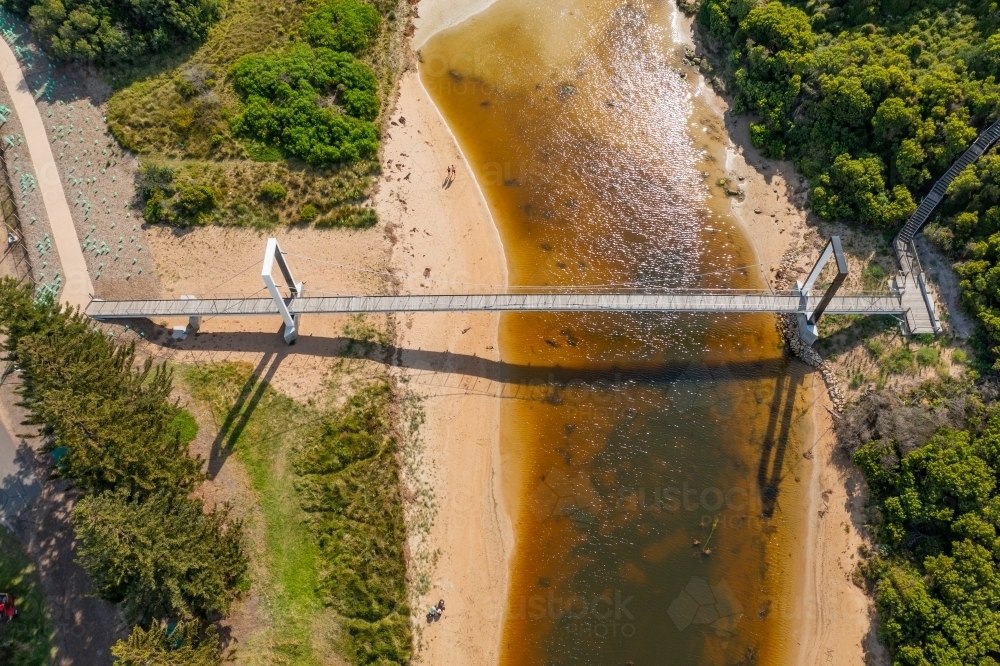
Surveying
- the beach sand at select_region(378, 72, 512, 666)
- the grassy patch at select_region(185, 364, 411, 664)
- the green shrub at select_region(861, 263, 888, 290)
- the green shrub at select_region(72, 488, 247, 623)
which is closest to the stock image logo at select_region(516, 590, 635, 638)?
the beach sand at select_region(378, 72, 512, 666)

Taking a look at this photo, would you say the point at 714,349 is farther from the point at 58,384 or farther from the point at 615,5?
the point at 58,384

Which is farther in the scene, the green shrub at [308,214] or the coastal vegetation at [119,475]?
the green shrub at [308,214]

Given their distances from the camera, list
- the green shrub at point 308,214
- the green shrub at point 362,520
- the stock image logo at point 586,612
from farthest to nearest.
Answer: the green shrub at point 308,214 → the stock image logo at point 586,612 → the green shrub at point 362,520

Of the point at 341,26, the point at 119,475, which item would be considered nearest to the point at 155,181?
the point at 341,26

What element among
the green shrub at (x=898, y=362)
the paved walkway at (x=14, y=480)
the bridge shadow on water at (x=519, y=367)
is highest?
the green shrub at (x=898, y=362)

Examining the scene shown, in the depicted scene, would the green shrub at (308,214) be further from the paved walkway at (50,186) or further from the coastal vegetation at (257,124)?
the paved walkway at (50,186)

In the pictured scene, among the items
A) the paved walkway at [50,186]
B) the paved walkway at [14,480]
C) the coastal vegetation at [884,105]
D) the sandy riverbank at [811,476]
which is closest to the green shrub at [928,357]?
the coastal vegetation at [884,105]

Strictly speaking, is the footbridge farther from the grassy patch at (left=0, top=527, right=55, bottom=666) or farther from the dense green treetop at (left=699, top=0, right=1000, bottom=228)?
the grassy patch at (left=0, top=527, right=55, bottom=666)

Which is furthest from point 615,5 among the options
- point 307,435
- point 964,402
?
point 307,435
